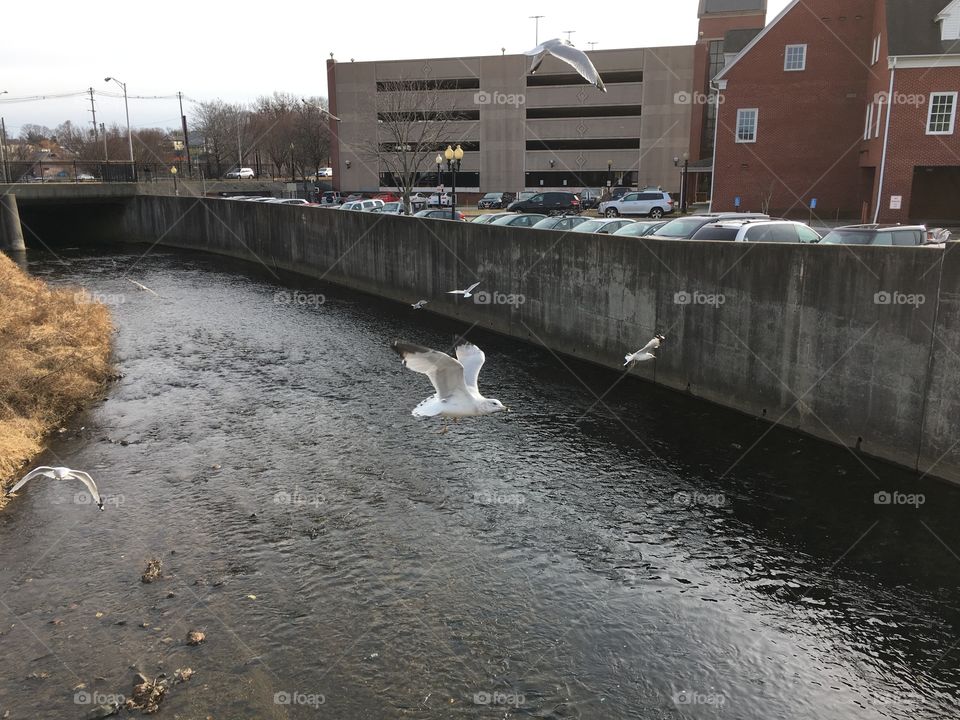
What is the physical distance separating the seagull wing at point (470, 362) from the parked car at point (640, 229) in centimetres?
1352

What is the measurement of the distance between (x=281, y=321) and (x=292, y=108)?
112 metres

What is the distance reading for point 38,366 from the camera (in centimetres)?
2011

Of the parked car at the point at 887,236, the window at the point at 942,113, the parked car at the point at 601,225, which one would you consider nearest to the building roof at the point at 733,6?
the window at the point at 942,113

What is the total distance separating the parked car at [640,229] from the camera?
84.7 ft

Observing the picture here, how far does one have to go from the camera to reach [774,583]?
12.4m

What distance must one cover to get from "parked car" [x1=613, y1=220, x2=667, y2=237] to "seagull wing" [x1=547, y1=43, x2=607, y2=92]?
7.76 meters

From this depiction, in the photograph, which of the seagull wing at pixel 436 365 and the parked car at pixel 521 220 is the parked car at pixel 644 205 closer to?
the parked car at pixel 521 220

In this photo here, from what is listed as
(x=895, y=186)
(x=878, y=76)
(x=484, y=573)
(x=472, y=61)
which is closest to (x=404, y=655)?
(x=484, y=573)

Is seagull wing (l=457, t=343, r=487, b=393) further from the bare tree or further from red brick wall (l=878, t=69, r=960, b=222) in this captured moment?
the bare tree

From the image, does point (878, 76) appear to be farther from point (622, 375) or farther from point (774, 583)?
point (774, 583)

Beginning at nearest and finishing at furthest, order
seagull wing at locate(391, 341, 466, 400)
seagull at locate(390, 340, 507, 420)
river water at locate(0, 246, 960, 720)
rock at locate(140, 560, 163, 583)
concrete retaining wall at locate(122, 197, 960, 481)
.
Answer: river water at locate(0, 246, 960, 720)
rock at locate(140, 560, 163, 583)
seagull wing at locate(391, 341, 466, 400)
seagull at locate(390, 340, 507, 420)
concrete retaining wall at locate(122, 197, 960, 481)

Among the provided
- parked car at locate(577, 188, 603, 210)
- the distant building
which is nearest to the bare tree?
the distant building

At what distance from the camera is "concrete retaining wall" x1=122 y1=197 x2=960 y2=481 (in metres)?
15.2

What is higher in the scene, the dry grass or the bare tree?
the bare tree
